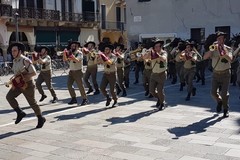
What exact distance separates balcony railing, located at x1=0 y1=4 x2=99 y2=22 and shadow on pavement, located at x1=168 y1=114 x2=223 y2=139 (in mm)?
22711

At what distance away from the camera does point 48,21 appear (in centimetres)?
3241

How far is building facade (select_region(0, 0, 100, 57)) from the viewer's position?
2931 cm

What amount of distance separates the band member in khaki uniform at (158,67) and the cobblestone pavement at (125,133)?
0.48 meters

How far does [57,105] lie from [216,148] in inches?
224

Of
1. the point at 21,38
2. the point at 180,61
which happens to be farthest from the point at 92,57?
the point at 21,38

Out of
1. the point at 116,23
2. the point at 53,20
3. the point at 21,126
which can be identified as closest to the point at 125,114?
the point at 21,126

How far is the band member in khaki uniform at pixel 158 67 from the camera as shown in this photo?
9406 millimetres

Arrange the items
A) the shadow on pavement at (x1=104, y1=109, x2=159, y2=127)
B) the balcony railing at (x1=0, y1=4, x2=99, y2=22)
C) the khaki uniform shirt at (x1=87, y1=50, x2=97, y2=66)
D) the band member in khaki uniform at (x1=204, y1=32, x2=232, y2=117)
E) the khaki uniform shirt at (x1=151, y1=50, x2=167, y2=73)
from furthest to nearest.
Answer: the balcony railing at (x1=0, y1=4, x2=99, y2=22), the khaki uniform shirt at (x1=87, y1=50, x2=97, y2=66), the khaki uniform shirt at (x1=151, y1=50, x2=167, y2=73), the shadow on pavement at (x1=104, y1=109, x2=159, y2=127), the band member in khaki uniform at (x1=204, y1=32, x2=232, y2=117)

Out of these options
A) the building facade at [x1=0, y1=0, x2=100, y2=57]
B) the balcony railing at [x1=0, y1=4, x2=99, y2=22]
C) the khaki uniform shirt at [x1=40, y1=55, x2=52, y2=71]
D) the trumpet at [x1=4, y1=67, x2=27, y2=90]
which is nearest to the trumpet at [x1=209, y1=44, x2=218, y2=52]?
the trumpet at [x1=4, y1=67, x2=27, y2=90]

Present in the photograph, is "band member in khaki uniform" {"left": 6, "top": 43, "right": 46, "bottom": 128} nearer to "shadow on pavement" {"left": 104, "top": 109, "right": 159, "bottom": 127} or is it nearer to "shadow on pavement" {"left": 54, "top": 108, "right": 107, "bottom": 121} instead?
"shadow on pavement" {"left": 54, "top": 108, "right": 107, "bottom": 121}

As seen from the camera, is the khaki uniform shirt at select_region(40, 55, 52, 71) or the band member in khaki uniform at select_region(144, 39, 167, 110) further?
the khaki uniform shirt at select_region(40, 55, 52, 71)

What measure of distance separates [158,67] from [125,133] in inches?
104

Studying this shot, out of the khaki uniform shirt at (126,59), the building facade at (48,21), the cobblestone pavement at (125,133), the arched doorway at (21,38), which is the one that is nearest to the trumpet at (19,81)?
the cobblestone pavement at (125,133)

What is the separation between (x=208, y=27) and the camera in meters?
24.2
